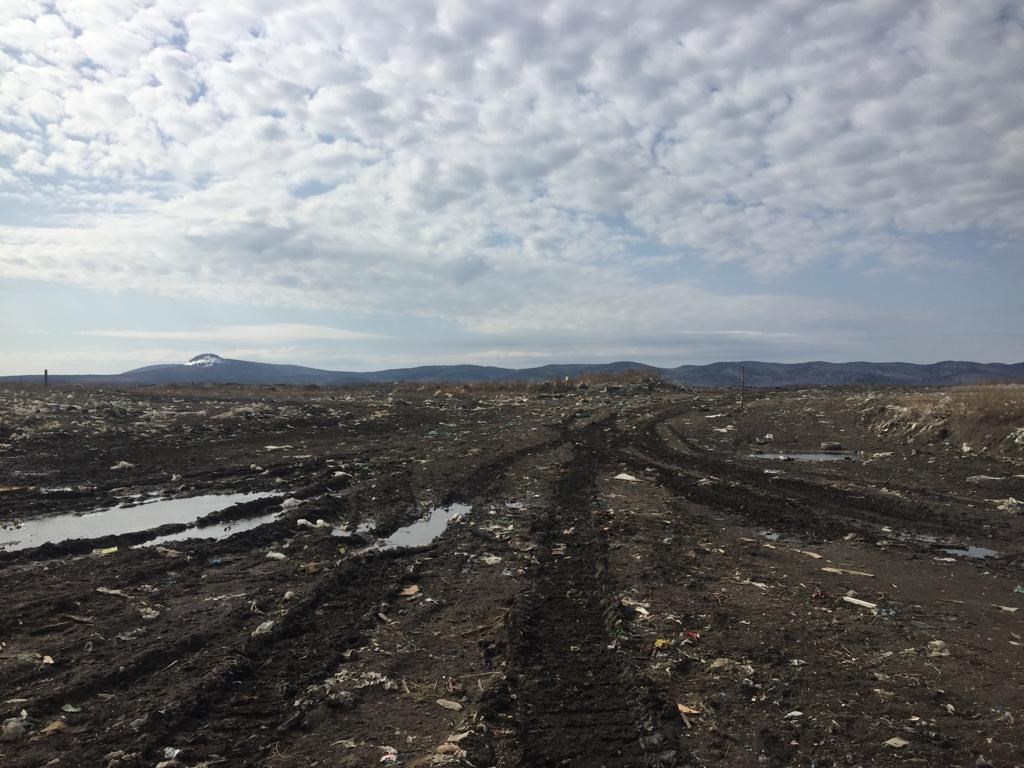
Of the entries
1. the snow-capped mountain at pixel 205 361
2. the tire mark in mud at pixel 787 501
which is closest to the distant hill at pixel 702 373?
the snow-capped mountain at pixel 205 361

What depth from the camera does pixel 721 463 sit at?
1269cm

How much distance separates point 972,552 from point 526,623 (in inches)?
214

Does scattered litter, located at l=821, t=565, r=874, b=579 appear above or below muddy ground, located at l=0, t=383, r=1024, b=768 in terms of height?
below

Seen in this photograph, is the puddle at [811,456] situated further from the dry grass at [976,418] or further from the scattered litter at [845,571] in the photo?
the scattered litter at [845,571]

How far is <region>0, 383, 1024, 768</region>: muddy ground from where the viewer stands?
321cm

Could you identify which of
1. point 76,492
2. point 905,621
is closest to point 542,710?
point 905,621

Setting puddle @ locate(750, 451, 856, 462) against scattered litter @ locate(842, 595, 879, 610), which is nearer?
scattered litter @ locate(842, 595, 879, 610)

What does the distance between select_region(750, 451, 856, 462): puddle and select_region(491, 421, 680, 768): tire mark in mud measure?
8748 mm

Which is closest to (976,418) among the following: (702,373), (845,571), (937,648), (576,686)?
(845,571)

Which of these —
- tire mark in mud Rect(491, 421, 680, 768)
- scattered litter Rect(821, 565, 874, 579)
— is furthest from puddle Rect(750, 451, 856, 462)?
tire mark in mud Rect(491, 421, 680, 768)

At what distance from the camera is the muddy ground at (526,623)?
10.5 ft

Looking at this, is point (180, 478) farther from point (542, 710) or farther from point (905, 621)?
point (905, 621)

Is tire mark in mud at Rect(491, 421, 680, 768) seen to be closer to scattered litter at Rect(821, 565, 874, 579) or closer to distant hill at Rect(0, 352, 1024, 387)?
scattered litter at Rect(821, 565, 874, 579)

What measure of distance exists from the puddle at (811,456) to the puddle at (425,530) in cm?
764
